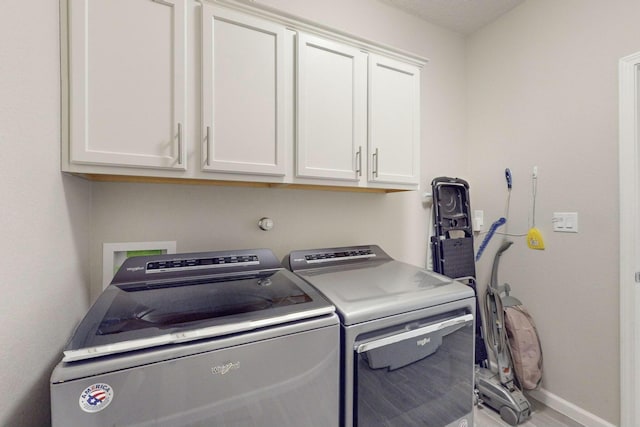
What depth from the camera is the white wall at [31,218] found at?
2.17ft

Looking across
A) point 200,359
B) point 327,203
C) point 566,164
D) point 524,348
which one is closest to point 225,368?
point 200,359

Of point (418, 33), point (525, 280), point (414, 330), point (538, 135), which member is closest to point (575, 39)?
point (538, 135)

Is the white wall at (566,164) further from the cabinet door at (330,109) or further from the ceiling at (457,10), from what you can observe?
the cabinet door at (330,109)

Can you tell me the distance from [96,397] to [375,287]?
950 mm

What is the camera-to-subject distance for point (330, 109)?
144 centimetres

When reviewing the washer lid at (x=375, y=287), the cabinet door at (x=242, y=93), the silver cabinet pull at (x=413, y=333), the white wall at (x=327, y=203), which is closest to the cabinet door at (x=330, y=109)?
the cabinet door at (x=242, y=93)

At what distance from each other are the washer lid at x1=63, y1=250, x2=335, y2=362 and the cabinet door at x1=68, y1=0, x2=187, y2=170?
0.46 m

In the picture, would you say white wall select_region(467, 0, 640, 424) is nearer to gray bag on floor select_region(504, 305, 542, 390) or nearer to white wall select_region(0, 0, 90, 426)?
gray bag on floor select_region(504, 305, 542, 390)

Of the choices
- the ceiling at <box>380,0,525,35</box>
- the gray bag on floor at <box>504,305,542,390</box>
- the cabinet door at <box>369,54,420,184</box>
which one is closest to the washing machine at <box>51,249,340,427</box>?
the cabinet door at <box>369,54,420,184</box>

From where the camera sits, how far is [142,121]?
42.2 inches

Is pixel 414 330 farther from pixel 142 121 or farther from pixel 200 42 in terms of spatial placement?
pixel 200 42

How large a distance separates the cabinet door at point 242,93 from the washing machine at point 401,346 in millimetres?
608

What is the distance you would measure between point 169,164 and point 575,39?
2465 millimetres

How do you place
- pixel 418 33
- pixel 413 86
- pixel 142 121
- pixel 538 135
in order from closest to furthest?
pixel 142 121 → pixel 413 86 → pixel 538 135 → pixel 418 33
